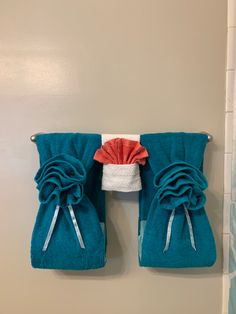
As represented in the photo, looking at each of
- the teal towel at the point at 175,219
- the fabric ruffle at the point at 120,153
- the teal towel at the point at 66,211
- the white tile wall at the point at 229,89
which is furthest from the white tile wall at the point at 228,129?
the teal towel at the point at 66,211

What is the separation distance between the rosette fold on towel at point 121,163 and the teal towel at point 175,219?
46mm

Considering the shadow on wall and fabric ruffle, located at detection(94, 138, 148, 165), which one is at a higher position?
fabric ruffle, located at detection(94, 138, 148, 165)

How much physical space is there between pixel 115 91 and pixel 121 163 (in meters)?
0.26

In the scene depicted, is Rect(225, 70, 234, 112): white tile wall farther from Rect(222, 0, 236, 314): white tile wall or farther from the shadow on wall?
the shadow on wall

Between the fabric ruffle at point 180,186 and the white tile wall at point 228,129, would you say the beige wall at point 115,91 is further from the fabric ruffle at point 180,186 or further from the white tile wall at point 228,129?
the fabric ruffle at point 180,186

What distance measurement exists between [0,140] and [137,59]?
→ 0.55 m

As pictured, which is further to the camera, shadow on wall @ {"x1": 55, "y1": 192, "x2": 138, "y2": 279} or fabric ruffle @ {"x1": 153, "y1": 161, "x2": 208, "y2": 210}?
shadow on wall @ {"x1": 55, "y1": 192, "x2": 138, "y2": 279}

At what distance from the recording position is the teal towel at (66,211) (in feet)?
3.12

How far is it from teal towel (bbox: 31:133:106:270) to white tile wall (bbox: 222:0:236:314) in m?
Answer: 0.44

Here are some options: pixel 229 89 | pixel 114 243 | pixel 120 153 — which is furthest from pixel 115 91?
pixel 114 243

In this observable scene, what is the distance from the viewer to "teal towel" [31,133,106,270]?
0.95 meters

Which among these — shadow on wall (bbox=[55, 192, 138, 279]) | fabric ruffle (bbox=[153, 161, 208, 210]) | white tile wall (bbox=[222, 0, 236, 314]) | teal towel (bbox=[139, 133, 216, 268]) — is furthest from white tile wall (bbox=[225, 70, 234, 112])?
shadow on wall (bbox=[55, 192, 138, 279])

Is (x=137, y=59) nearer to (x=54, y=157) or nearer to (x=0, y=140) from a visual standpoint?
(x=54, y=157)

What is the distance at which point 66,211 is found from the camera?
0.99m
